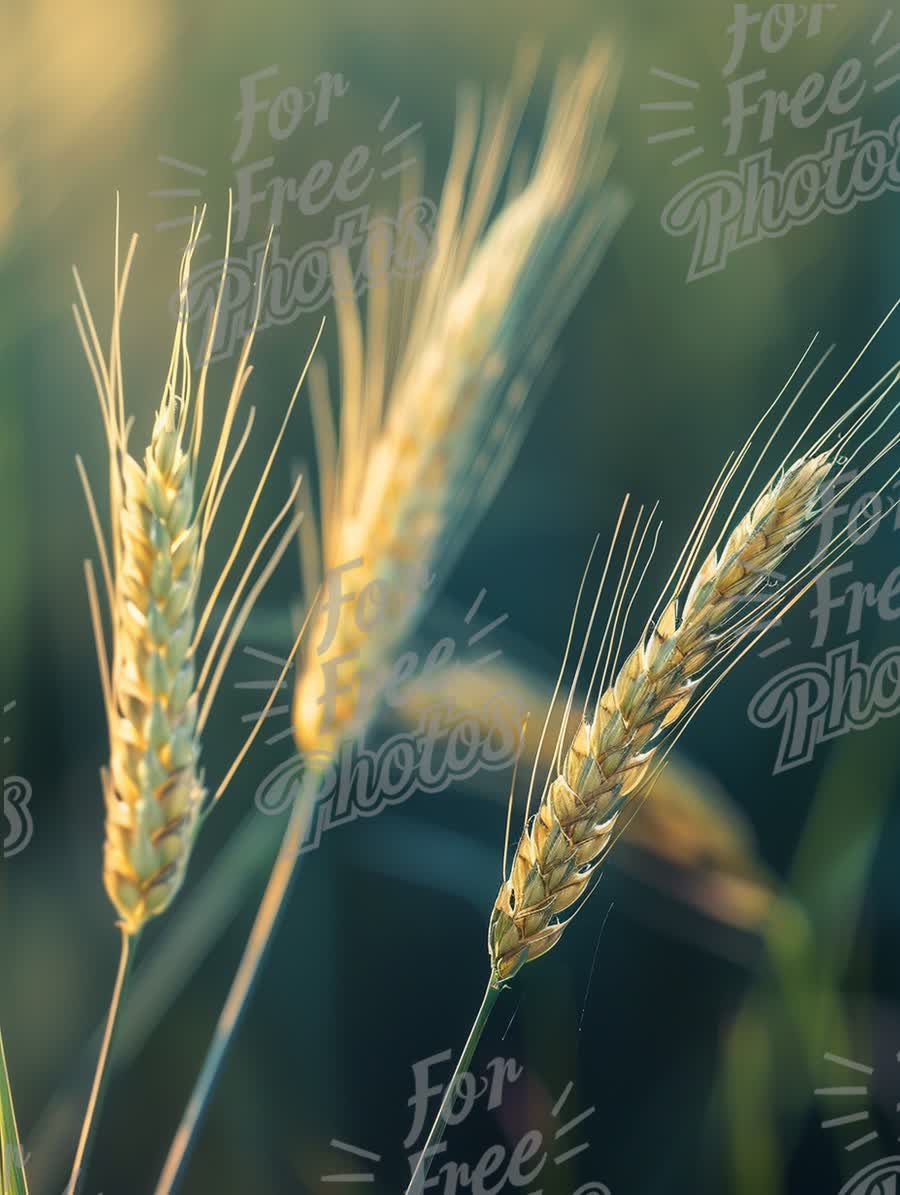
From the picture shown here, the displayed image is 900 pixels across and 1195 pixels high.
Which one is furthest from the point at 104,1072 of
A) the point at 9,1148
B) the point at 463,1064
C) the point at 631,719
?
the point at 631,719

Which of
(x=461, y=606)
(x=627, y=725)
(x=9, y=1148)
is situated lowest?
(x=9, y=1148)

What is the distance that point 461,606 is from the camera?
776 millimetres

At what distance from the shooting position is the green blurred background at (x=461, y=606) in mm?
677

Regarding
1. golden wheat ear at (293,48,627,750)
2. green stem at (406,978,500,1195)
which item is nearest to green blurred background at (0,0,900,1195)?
golden wheat ear at (293,48,627,750)

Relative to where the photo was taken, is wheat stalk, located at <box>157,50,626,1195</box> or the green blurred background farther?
the green blurred background

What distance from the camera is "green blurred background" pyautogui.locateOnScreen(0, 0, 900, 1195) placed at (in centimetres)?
68

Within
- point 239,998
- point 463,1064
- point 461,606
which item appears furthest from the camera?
point 461,606

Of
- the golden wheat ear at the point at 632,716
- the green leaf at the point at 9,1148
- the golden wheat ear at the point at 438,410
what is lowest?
the green leaf at the point at 9,1148

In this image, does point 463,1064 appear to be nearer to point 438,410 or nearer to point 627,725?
point 627,725

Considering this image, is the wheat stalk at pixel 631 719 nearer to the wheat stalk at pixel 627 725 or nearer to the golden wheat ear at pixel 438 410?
the wheat stalk at pixel 627 725

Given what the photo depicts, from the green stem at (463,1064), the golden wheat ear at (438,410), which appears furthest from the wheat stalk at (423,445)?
the green stem at (463,1064)

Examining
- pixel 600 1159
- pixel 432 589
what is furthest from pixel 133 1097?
pixel 432 589

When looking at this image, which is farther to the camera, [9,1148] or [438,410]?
[438,410]

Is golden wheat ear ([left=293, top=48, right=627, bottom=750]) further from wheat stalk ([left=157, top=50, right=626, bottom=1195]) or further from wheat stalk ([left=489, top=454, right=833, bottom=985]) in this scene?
wheat stalk ([left=489, top=454, right=833, bottom=985])
